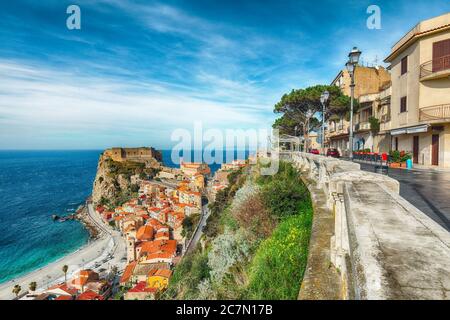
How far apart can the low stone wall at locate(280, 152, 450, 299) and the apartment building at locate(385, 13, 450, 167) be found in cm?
1717

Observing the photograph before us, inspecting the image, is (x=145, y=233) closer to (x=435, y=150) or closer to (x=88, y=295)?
(x=88, y=295)

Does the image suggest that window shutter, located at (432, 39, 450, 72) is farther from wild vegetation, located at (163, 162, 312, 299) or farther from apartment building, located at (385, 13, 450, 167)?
wild vegetation, located at (163, 162, 312, 299)

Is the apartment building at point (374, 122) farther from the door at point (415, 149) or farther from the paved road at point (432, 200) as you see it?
the paved road at point (432, 200)

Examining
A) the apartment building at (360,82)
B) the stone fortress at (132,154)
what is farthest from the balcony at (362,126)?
the stone fortress at (132,154)

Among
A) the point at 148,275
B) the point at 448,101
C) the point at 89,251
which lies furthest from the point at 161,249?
the point at 448,101

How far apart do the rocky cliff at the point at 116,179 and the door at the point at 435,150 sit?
64424 mm

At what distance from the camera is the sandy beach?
93.9ft

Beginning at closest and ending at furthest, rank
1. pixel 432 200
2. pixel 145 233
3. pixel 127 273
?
1. pixel 432 200
2. pixel 127 273
3. pixel 145 233

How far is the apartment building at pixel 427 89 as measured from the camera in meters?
15.8

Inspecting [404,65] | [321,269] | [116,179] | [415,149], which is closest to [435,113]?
[415,149]

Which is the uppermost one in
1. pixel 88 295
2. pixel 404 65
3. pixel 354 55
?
pixel 404 65

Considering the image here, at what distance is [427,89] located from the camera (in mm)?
16625

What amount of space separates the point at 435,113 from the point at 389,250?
62.9 feet

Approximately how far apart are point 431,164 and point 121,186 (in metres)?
70.9
